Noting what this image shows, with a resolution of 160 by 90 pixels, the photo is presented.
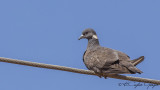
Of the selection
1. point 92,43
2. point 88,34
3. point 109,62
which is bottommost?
point 109,62

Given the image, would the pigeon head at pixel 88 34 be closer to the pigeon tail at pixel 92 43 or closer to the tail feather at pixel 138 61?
the pigeon tail at pixel 92 43

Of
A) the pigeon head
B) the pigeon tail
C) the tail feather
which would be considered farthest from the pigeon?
the pigeon head

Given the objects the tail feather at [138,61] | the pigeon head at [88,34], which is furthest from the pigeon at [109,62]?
the pigeon head at [88,34]

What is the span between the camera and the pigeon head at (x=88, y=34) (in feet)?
34.2

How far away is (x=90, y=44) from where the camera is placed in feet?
33.7

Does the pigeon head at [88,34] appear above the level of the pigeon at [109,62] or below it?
above

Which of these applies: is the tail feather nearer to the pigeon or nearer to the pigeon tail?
the pigeon

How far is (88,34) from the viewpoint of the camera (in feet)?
34.3

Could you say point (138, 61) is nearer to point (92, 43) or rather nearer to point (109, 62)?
point (109, 62)

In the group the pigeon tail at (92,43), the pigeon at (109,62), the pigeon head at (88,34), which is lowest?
the pigeon at (109,62)

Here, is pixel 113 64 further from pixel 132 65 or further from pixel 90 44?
pixel 90 44

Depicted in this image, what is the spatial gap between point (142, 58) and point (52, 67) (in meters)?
2.43

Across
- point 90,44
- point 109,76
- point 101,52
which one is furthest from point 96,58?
point 90,44

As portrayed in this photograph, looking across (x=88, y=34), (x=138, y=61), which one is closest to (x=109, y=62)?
(x=138, y=61)
